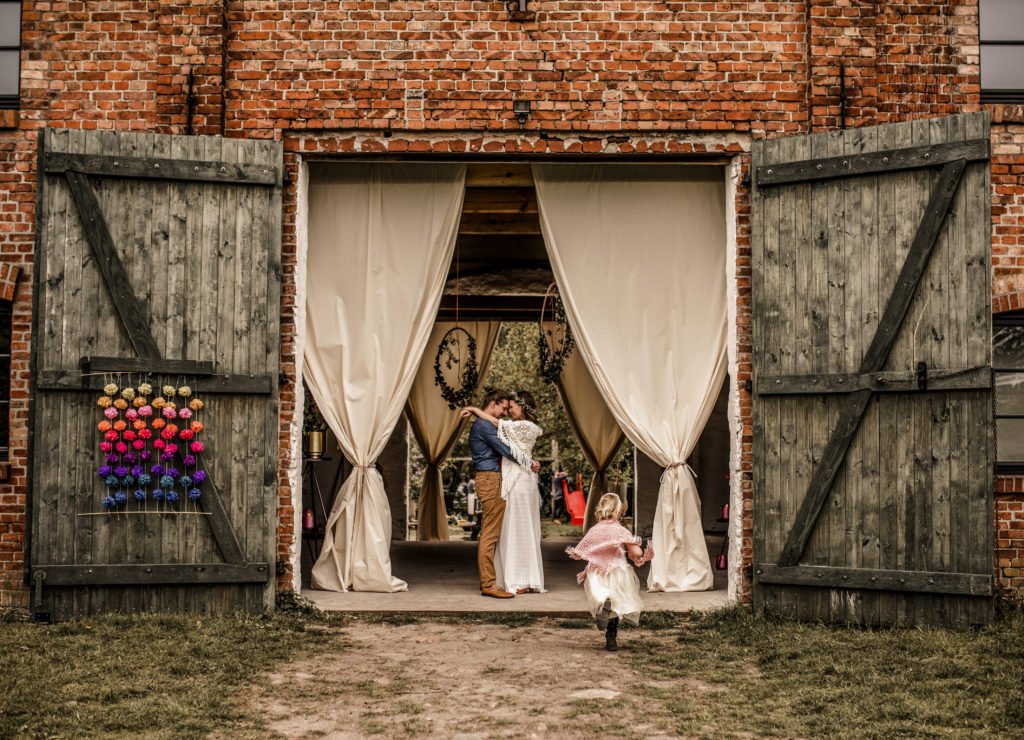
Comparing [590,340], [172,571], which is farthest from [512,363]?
[172,571]

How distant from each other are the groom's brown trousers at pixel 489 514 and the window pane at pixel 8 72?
15.0ft

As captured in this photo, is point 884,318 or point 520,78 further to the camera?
point 520,78

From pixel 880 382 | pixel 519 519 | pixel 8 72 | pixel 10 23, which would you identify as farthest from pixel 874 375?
pixel 10 23

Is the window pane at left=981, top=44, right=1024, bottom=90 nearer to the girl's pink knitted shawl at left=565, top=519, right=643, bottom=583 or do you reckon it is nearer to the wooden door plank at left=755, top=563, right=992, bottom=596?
the wooden door plank at left=755, top=563, right=992, bottom=596

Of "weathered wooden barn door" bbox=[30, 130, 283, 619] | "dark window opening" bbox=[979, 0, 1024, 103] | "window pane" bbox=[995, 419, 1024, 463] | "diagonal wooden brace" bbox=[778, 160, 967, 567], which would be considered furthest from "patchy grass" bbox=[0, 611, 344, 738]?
"dark window opening" bbox=[979, 0, 1024, 103]

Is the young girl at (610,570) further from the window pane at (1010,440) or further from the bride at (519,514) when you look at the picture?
the window pane at (1010,440)

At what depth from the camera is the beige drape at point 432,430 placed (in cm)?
1434

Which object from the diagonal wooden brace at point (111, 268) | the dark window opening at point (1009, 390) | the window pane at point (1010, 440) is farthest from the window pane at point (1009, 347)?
the diagonal wooden brace at point (111, 268)

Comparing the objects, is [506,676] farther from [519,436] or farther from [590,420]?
[590,420]

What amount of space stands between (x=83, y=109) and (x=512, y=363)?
16.0 metres

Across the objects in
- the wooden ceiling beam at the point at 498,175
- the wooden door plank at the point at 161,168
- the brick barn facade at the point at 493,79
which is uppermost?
the brick barn facade at the point at 493,79

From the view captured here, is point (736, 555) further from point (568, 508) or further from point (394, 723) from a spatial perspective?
point (568, 508)

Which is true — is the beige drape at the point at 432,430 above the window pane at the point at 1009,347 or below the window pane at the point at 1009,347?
below

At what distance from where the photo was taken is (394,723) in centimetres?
502
